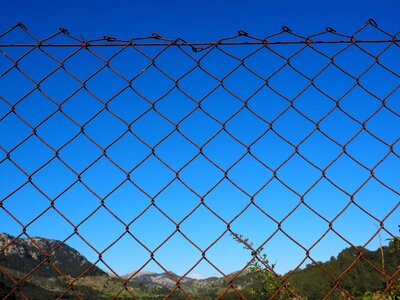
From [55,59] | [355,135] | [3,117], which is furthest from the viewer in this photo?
[355,135]

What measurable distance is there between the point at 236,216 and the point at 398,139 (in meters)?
0.91

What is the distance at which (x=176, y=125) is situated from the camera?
6.34 ft

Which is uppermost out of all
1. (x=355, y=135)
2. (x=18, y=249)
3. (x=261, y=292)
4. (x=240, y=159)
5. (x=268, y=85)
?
(x=18, y=249)

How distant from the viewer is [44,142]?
1.84 meters

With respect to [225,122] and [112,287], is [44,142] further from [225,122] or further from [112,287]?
[112,287]

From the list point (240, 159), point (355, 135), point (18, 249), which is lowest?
point (240, 159)

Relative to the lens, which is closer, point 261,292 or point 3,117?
point 3,117

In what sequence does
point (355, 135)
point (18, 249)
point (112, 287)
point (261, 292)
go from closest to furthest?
point (355, 135)
point (261, 292)
point (112, 287)
point (18, 249)

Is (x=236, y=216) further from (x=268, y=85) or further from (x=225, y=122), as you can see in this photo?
(x=268, y=85)

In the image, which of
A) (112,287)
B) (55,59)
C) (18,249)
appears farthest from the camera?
(18,249)

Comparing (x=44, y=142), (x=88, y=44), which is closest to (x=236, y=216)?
(x=44, y=142)

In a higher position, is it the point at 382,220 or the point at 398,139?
→ the point at 398,139

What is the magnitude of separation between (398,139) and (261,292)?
20.1ft

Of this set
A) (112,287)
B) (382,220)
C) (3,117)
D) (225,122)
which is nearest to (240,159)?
(225,122)
